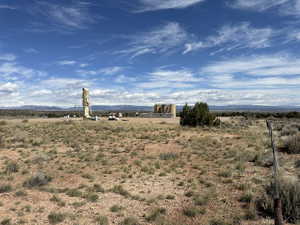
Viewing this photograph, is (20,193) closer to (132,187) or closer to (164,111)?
(132,187)

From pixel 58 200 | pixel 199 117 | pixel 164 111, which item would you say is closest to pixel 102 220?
pixel 58 200

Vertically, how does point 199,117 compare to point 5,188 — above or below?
above

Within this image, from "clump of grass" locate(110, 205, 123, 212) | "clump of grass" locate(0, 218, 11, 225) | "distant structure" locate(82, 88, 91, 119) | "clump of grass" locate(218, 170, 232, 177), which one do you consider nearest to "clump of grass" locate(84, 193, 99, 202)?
"clump of grass" locate(110, 205, 123, 212)

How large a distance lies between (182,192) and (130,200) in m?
1.83

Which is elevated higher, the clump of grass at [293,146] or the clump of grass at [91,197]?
the clump of grass at [293,146]

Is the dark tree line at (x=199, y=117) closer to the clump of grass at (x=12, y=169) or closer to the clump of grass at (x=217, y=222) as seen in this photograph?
the clump of grass at (x=12, y=169)

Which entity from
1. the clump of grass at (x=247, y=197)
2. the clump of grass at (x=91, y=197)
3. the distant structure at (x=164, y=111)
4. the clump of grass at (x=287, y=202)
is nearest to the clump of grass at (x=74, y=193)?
the clump of grass at (x=91, y=197)

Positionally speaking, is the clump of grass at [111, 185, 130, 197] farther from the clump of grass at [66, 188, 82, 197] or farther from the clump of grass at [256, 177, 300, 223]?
the clump of grass at [256, 177, 300, 223]

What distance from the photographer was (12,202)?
7.88 m

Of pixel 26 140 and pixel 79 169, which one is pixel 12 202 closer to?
pixel 79 169

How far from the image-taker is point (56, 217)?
6.73m

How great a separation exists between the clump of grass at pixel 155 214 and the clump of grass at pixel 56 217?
7.31 feet

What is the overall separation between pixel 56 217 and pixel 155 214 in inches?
101

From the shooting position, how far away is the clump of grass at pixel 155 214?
676 centimetres
